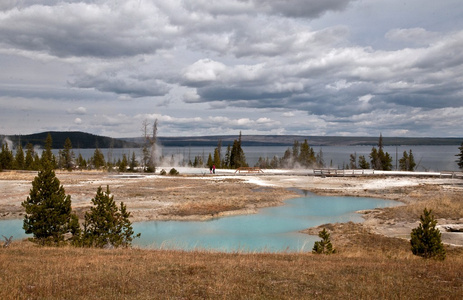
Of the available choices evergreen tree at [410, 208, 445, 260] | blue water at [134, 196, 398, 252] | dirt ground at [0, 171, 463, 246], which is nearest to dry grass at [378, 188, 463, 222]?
dirt ground at [0, 171, 463, 246]

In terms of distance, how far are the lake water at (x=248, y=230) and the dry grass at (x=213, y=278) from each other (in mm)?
8161

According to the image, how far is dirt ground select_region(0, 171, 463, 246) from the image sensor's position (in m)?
32.3

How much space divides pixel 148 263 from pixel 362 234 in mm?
18906

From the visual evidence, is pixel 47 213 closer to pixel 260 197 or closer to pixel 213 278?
pixel 213 278

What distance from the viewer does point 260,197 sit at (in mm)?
46656

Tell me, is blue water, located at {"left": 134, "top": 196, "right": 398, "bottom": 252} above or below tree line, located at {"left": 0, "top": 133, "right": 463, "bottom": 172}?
below

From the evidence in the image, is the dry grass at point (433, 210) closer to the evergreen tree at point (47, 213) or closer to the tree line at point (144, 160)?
the evergreen tree at point (47, 213)

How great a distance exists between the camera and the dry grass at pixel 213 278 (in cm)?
970

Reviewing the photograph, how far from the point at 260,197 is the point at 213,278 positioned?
→ 116 ft

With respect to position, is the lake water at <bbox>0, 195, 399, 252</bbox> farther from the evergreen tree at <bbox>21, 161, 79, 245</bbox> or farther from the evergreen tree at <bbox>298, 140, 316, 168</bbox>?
the evergreen tree at <bbox>298, 140, 316, 168</bbox>

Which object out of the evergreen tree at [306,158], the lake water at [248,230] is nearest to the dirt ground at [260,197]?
the lake water at [248,230]

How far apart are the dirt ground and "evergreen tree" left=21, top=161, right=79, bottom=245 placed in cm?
1517

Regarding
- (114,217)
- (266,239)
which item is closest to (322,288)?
(114,217)

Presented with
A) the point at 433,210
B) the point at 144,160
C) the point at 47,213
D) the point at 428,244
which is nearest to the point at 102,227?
the point at 47,213
